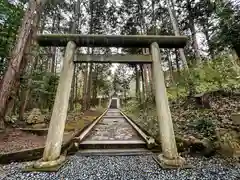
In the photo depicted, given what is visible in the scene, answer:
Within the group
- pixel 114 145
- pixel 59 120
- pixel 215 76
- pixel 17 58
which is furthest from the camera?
pixel 215 76

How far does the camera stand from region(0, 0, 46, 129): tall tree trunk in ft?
13.7

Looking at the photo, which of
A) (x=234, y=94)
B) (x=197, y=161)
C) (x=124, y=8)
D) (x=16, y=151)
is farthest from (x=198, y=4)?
(x=16, y=151)

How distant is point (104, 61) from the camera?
3387 millimetres

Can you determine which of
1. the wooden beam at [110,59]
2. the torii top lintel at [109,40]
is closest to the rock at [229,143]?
the torii top lintel at [109,40]

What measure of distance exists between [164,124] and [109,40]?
7.25 feet

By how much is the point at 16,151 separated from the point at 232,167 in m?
4.23

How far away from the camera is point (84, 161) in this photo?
10.3 feet

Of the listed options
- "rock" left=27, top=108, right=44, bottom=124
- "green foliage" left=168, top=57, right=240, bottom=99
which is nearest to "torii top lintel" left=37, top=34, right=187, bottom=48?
"rock" left=27, top=108, right=44, bottom=124

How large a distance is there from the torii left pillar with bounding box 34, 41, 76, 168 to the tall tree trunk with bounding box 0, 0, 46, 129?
7.06 feet

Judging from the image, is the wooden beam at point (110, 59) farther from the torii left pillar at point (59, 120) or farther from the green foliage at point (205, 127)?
the green foliage at point (205, 127)

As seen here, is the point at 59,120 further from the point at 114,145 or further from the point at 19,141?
the point at 19,141

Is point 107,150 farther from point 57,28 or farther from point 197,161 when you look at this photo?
point 57,28

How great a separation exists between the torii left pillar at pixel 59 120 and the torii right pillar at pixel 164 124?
190cm

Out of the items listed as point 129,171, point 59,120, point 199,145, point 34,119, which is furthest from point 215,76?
point 34,119
